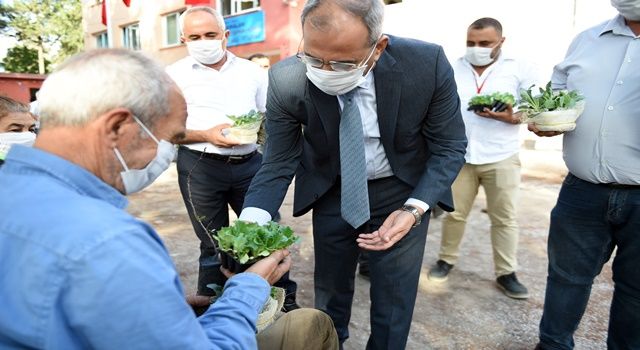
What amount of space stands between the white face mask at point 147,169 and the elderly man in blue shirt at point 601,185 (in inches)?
77.2

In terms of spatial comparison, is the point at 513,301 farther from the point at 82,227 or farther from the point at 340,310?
the point at 82,227

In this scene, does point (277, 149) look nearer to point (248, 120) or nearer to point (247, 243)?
point (247, 243)

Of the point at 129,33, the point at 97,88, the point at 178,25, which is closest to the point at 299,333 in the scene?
the point at 97,88

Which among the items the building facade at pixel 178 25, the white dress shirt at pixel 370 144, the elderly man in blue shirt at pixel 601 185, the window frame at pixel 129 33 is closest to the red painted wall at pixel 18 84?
the building facade at pixel 178 25

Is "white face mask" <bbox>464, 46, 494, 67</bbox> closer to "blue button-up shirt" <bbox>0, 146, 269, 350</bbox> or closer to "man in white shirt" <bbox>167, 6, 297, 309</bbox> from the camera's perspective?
"man in white shirt" <bbox>167, 6, 297, 309</bbox>

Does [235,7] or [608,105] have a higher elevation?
[235,7]

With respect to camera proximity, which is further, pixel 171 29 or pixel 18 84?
pixel 171 29

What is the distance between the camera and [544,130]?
2336 mm

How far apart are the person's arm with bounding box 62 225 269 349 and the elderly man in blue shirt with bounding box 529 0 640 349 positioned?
81.8 inches

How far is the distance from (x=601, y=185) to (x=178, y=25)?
17063mm

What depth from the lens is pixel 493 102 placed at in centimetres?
332

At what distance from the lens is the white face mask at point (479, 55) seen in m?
3.52

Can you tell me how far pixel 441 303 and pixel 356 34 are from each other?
2.41 m

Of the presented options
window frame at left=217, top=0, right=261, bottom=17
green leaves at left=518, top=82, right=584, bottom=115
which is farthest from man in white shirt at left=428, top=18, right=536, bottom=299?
window frame at left=217, top=0, right=261, bottom=17
